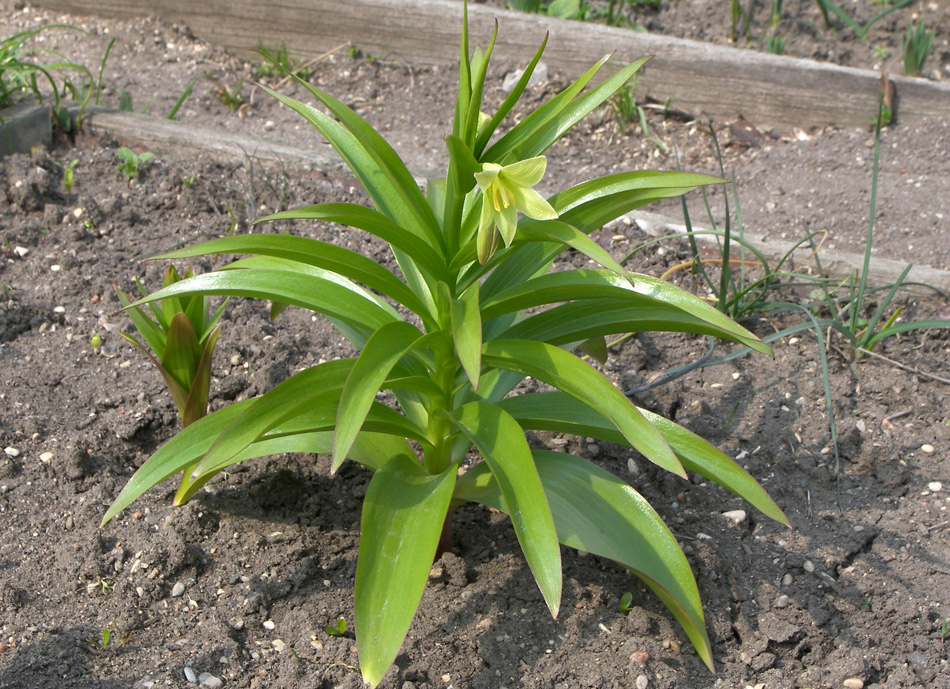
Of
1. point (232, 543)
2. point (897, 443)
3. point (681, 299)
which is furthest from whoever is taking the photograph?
Answer: point (897, 443)

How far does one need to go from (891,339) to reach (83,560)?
8.19 ft

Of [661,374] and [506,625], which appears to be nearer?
[506,625]

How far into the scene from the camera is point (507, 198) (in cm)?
120

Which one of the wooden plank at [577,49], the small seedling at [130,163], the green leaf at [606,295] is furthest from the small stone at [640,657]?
the wooden plank at [577,49]

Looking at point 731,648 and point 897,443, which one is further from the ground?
point 897,443

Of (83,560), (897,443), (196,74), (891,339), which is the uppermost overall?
(196,74)

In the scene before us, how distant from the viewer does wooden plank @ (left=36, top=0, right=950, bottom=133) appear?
12.0ft

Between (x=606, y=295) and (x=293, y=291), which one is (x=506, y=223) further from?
(x=293, y=291)

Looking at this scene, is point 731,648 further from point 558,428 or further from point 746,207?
point 746,207

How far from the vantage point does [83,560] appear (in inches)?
71.7

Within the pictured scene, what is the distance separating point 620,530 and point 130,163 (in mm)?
2544

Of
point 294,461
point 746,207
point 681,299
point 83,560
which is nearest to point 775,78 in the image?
point 746,207

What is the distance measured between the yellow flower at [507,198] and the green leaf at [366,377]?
0.93 feet

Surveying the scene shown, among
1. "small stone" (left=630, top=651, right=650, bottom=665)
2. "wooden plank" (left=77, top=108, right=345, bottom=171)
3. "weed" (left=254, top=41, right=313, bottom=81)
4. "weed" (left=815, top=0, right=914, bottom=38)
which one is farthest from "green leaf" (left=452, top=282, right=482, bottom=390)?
"weed" (left=815, top=0, right=914, bottom=38)
